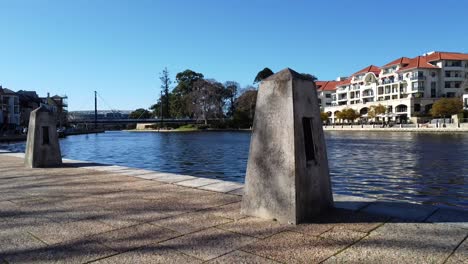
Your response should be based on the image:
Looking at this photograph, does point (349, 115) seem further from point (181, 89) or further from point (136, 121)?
point (136, 121)

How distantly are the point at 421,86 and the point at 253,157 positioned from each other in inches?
4036

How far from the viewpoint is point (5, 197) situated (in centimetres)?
747

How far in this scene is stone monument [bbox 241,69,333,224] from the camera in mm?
5188

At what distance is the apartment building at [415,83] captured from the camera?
93375mm

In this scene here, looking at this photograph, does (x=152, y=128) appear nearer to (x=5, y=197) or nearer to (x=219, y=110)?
(x=219, y=110)

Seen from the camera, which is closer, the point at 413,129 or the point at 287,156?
the point at 287,156

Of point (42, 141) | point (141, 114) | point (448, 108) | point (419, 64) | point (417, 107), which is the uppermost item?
point (419, 64)

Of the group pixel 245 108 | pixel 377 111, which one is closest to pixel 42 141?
pixel 245 108

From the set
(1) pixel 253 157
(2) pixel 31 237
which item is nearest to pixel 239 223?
(1) pixel 253 157

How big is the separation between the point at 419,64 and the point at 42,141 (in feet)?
333

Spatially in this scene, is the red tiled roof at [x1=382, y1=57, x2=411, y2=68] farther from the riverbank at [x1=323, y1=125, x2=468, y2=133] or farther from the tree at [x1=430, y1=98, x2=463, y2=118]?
the tree at [x1=430, y1=98, x2=463, y2=118]

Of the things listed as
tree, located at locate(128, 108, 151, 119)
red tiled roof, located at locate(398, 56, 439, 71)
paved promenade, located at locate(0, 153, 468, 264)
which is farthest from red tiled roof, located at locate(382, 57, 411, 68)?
paved promenade, located at locate(0, 153, 468, 264)

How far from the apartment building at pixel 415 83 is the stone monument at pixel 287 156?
94.3m

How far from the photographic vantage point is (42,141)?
12.9 meters
